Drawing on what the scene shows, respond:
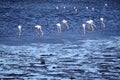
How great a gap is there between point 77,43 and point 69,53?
4518 mm

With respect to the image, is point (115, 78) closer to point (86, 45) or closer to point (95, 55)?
point (95, 55)

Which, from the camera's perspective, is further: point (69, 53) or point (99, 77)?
point (69, 53)

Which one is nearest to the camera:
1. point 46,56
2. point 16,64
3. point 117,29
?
point 16,64

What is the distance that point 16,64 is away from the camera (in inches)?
976

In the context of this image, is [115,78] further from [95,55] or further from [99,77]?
[95,55]

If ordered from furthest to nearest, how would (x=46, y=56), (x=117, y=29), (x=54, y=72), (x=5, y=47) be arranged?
(x=117, y=29) < (x=5, y=47) < (x=46, y=56) < (x=54, y=72)

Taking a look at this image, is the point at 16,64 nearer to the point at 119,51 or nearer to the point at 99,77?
the point at 99,77

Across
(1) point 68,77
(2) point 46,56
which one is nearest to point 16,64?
(2) point 46,56

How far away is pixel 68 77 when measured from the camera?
835 inches

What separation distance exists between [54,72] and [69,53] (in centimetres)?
591

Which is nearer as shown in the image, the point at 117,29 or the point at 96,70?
the point at 96,70

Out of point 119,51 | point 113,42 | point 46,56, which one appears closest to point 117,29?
point 113,42

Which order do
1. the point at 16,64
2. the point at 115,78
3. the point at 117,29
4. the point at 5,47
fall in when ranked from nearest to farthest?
the point at 115,78
the point at 16,64
the point at 5,47
the point at 117,29

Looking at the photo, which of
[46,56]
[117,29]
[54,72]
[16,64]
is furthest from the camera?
[117,29]
